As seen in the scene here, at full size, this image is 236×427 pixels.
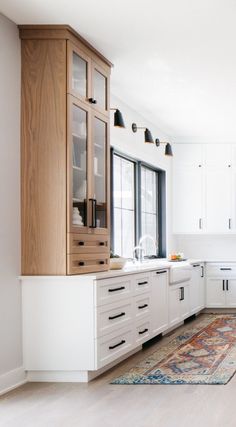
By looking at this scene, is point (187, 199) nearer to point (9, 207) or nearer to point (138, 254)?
point (138, 254)

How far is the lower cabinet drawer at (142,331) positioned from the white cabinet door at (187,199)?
3.40m

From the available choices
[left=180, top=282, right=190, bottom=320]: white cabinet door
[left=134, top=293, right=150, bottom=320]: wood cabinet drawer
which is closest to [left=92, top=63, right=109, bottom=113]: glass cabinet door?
[left=134, top=293, right=150, bottom=320]: wood cabinet drawer

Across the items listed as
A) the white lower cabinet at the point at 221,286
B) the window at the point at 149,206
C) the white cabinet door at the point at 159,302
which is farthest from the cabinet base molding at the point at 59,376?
the white lower cabinet at the point at 221,286

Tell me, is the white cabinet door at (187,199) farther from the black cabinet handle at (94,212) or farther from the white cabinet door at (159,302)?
the black cabinet handle at (94,212)

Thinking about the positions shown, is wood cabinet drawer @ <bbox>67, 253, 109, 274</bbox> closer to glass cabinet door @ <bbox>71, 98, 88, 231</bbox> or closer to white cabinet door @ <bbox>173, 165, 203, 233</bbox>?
A: glass cabinet door @ <bbox>71, 98, 88, 231</bbox>

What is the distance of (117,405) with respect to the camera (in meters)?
3.99

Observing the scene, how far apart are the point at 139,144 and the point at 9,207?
11.2ft

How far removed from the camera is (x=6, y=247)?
14.7ft

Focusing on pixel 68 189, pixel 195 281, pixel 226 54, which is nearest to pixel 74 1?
pixel 68 189

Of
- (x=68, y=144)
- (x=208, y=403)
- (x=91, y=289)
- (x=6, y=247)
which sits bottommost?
(x=208, y=403)

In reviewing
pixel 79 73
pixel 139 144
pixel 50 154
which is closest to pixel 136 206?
pixel 139 144

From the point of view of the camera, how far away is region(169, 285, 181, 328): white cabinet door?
7.08 metres

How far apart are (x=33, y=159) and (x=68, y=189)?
1.12 ft

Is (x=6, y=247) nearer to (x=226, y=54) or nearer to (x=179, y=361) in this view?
(x=179, y=361)
